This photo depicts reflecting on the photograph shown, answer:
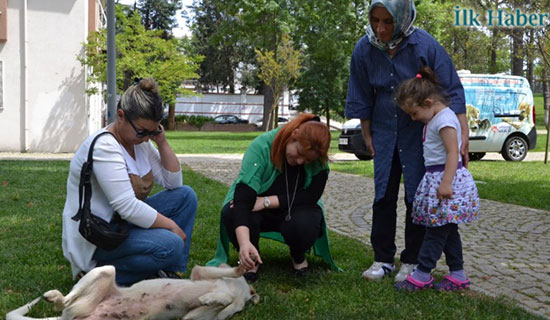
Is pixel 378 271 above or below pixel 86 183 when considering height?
below

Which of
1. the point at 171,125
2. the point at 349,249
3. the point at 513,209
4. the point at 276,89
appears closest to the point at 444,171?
the point at 349,249

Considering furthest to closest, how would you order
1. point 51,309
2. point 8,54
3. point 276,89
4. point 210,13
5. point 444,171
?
1. point 210,13
2. point 276,89
3. point 8,54
4. point 444,171
5. point 51,309

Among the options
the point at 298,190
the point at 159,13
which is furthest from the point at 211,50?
the point at 298,190

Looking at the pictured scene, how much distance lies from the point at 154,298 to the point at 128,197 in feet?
2.14

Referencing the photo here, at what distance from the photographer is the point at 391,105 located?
4.52 m

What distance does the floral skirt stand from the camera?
13.4ft

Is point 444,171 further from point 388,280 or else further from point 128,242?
point 128,242

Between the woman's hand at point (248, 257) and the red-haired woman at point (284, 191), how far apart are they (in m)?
0.20

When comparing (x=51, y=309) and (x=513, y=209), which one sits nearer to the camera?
(x=51, y=309)

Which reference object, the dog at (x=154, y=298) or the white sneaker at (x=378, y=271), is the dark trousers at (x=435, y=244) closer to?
the white sneaker at (x=378, y=271)

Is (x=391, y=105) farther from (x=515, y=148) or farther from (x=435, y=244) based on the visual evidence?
(x=515, y=148)

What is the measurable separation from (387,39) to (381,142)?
79 centimetres

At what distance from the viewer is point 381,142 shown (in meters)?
4.61

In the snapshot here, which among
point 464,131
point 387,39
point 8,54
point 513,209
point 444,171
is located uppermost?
point 8,54
